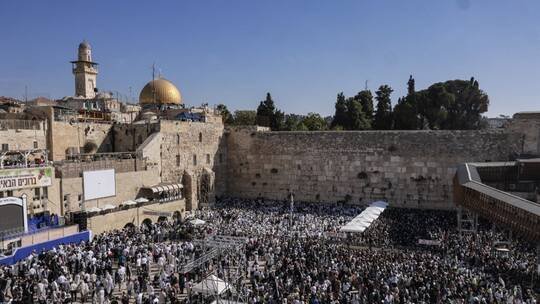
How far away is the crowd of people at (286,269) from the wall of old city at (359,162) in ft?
19.6

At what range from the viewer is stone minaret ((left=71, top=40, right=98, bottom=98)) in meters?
47.5

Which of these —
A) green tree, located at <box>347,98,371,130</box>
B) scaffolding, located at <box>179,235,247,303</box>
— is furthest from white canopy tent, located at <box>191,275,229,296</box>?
green tree, located at <box>347,98,371,130</box>

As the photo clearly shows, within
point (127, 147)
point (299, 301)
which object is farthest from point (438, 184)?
point (127, 147)

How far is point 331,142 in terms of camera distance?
31.1 metres

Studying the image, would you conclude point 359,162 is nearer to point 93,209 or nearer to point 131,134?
point 131,134

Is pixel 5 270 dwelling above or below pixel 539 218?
below

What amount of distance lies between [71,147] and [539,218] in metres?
24.6

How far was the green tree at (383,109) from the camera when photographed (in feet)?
143

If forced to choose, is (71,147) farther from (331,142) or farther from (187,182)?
(331,142)

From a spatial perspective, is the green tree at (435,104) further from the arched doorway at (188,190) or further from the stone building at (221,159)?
the arched doorway at (188,190)

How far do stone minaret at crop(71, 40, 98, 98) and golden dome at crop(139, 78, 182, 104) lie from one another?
9.72 m

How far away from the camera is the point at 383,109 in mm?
43625

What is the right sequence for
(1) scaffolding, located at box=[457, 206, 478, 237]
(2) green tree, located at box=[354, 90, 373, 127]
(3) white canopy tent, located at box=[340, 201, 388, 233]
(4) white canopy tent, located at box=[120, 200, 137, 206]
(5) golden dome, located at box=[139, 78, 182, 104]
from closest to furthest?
(1) scaffolding, located at box=[457, 206, 478, 237] → (3) white canopy tent, located at box=[340, 201, 388, 233] → (4) white canopy tent, located at box=[120, 200, 137, 206] → (5) golden dome, located at box=[139, 78, 182, 104] → (2) green tree, located at box=[354, 90, 373, 127]

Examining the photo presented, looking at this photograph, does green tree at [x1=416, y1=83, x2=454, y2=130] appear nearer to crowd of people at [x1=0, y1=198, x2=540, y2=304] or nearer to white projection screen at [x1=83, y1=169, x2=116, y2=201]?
crowd of people at [x1=0, y1=198, x2=540, y2=304]
